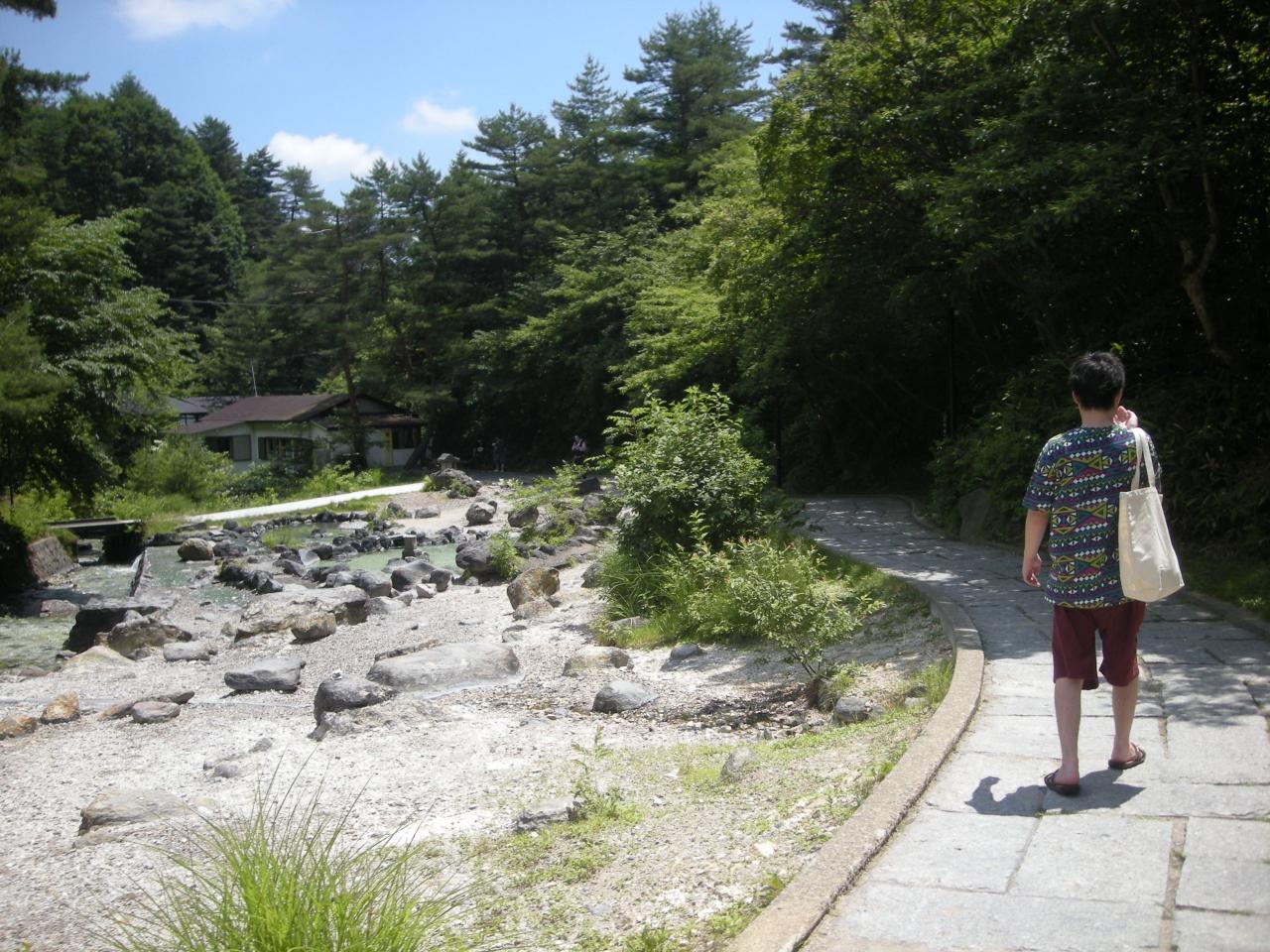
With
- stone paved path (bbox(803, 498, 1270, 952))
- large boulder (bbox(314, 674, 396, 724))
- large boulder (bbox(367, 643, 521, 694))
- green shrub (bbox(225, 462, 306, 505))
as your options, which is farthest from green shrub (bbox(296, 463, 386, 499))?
stone paved path (bbox(803, 498, 1270, 952))

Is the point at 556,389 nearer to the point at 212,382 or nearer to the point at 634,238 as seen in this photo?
the point at 634,238

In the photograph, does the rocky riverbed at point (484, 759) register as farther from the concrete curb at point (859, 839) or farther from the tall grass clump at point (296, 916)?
the tall grass clump at point (296, 916)

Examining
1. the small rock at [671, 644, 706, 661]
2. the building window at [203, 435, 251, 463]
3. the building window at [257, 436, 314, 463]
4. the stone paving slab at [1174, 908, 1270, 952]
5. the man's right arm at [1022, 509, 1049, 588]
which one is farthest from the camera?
the building window at [203, 435, 251, 463]

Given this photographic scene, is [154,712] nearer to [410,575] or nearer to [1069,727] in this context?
[1069,727]

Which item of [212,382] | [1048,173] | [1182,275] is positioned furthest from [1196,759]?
[212,382]

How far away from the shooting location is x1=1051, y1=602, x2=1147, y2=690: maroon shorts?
4105mm

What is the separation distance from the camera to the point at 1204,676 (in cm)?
572

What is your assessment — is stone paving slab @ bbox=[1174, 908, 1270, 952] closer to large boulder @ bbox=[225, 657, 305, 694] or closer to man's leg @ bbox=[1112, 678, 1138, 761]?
man's leg @ bbox=[1112, 678, 1138, 761]

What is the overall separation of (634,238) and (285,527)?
17.0 m

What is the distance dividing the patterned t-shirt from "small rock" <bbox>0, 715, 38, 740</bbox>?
26.4ft

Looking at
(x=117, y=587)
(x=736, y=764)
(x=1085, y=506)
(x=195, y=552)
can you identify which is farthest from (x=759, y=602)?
(x=195, y=552)

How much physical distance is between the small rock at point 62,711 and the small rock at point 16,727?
119mm

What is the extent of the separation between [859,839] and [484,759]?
3.21 metres

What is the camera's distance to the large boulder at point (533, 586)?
42.3 feet
